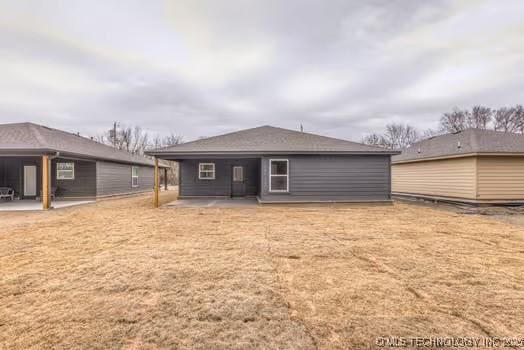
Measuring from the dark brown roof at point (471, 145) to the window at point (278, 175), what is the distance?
731 cm

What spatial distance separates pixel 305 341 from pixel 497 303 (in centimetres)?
222

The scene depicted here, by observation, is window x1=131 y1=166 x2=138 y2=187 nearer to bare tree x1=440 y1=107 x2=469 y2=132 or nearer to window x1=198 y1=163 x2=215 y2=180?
window x1=198 y1=163 x2=215 y2=180

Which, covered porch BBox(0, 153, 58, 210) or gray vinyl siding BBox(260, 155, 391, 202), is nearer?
gray vinyl siding BBox(260, 155, 391, 202)

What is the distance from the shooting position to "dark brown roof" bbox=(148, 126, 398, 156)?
35.1 ft

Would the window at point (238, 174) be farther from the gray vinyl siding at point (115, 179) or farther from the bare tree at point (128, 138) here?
the bare tree at point (128, 138)

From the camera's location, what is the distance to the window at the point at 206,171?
44.2 feet

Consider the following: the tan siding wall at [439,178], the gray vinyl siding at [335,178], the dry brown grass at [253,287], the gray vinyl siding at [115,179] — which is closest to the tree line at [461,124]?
the tan siding wall at [439,178]

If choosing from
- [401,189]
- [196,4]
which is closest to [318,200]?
[401,189]

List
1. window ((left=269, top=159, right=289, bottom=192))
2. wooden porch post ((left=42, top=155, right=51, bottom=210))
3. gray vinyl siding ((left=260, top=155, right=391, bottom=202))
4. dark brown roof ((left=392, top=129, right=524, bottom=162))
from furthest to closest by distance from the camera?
window ((left=269, top=159, right=289, bottom=192)), gray vinyl siding ((left=260, top=155, right=391, bottom=202)), dark brown roof ((left=392, top=129, right=524, bottom=162)), wooden porch post ((left=42, top=155, right=51, bottom=210))

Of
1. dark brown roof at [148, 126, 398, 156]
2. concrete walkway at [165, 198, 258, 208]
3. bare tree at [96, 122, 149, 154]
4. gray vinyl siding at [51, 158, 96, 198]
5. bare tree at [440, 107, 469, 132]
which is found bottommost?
concrete walkway at [165, 198, 258, 208]

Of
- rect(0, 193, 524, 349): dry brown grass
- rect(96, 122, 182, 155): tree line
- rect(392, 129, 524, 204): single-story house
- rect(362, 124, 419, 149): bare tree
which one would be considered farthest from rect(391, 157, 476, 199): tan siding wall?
rect(96, 122, 182, 155): tree line

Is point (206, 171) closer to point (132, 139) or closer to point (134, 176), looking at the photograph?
point (134, 176)

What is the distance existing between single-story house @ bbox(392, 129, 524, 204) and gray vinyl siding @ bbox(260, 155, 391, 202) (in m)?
3.06

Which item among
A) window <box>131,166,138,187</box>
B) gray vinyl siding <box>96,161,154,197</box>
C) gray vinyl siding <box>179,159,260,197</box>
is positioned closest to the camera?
gray vinyl siding <box>179,159,260,197</box>
